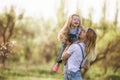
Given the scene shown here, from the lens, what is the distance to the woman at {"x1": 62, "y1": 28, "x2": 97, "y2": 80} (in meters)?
4.45

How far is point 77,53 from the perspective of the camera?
445 cm

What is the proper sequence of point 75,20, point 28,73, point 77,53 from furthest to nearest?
point 28,73
point 75,20
point 77,53

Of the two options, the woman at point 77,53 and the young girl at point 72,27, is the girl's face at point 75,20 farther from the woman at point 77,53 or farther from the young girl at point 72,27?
the woman at point 77,53

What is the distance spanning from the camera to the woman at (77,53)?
14.6 ft

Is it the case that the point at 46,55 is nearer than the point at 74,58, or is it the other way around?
the point at 74,58

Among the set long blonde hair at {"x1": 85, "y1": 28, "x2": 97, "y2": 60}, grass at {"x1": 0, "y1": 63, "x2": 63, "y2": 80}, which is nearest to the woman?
long blonde hair at {"x1": 85, "y1": 28, "x2": 97, "y2": 60}

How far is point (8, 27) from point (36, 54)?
24.3 inches

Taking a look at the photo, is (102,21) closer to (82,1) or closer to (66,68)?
(82,1)

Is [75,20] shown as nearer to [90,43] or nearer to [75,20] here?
[75,20]

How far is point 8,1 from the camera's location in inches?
291

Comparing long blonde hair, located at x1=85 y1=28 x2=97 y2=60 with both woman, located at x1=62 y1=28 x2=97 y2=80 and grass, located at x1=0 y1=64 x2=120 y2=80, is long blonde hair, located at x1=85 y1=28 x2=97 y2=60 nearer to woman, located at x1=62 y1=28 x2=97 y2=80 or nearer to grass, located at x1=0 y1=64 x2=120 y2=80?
woman, located at x1=62 y1=28 x2=97 y2=80

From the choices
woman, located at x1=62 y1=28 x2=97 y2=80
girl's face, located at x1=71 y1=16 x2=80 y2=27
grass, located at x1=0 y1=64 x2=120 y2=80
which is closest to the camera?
woman, located at x1=62 y1=28 x2=97 y2=80

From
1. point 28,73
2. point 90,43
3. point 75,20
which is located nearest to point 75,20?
point 75,20

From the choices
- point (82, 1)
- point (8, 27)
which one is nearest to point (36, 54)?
point (8, 27)
